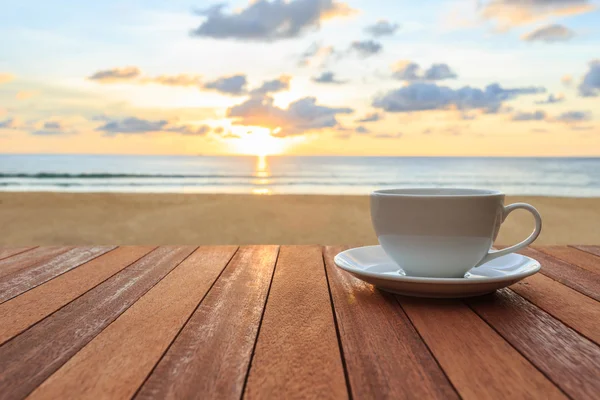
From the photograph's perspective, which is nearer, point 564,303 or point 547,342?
point 547,342

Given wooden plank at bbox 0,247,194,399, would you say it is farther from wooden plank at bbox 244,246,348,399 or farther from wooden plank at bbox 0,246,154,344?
wooden plank at bbox 244,246,348,399

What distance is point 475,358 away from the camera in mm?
462

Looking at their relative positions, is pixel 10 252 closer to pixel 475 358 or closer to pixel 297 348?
pixel 297 348

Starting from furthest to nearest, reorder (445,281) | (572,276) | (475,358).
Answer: (572,276)
(445,281)
(475,358)

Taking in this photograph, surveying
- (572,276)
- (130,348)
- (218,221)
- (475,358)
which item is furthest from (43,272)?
(218,221)

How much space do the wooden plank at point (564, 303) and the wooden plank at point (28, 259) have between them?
34.4 inches

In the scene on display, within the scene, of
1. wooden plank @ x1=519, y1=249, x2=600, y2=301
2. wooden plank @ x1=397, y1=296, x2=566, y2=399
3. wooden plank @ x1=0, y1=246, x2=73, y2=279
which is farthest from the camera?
wooden plank @ x1=0, y1=246, x2=73, y2=279

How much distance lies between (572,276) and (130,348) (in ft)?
2.40

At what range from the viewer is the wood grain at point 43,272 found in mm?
757

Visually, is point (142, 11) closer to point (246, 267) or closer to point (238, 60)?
point (246, 267)

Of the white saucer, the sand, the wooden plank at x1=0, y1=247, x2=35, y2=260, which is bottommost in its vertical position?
the sand

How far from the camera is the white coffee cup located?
66cm

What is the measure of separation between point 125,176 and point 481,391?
620 inches

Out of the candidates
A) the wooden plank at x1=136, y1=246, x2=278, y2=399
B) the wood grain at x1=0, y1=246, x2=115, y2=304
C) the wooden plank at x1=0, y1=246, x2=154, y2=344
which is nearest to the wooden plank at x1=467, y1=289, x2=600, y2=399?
the wooden plank at x1=136, y1=246, x2=278, y2=399
